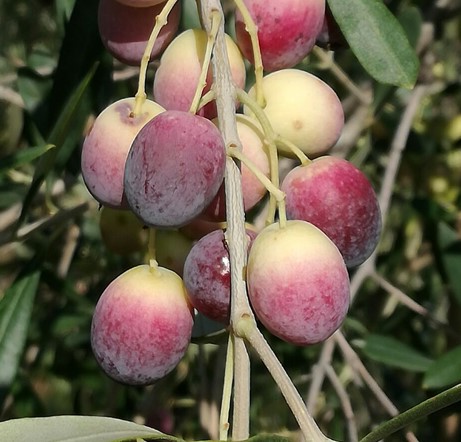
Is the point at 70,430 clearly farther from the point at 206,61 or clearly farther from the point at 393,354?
the point at 393,354

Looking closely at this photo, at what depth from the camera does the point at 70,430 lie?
672 millimetres

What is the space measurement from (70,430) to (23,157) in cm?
42

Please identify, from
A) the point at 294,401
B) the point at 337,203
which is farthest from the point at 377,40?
the point at 294,401

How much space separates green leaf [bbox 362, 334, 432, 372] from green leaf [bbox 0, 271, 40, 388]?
583 mm

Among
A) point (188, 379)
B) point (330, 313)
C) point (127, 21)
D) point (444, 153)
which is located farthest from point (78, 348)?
point (330, 313)

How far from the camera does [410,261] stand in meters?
2.27

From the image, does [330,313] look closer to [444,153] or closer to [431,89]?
[431,89]

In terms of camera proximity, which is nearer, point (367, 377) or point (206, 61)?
point (206, 61)

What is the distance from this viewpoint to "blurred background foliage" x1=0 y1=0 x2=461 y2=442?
4.14 feet

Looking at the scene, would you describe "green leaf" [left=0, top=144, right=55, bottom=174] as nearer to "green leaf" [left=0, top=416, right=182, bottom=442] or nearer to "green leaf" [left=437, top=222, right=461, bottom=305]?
"green leaf" [left=0, top=416, right=182, bottom=442]

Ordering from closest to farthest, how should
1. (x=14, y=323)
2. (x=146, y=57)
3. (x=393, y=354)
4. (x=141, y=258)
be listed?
(x=146, y=57), (x=14, y=323), (x=393, y=354), (x=141, y=258)

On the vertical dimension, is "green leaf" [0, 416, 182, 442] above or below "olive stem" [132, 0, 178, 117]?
below

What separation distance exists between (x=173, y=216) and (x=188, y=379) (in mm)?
1517

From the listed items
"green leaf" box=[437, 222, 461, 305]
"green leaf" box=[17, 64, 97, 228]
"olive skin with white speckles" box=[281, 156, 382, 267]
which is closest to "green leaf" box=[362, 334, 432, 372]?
"green leaf" box=[437, 222, 461, 305]
